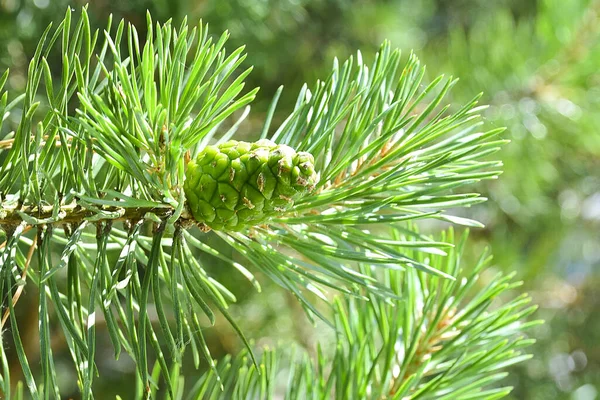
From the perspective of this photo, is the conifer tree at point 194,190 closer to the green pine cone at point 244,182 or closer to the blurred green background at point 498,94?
the green pine cone at point 244,182

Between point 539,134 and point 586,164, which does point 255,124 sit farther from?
point 586,164

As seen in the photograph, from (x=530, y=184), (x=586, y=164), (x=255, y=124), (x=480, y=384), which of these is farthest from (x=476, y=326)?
(x=586, y=164)

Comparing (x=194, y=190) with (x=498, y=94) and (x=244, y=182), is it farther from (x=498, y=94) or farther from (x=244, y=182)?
(x=498, y=94)

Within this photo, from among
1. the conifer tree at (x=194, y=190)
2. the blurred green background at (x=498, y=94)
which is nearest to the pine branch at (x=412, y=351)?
the conifer tree at (x=194, y=190)

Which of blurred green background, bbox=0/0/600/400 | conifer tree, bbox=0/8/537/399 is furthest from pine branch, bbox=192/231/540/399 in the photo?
blurred green background, bbox=0/0/600/400

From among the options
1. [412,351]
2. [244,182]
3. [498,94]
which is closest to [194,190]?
[244,182]

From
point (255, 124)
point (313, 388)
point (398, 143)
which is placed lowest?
point (313, 388)
